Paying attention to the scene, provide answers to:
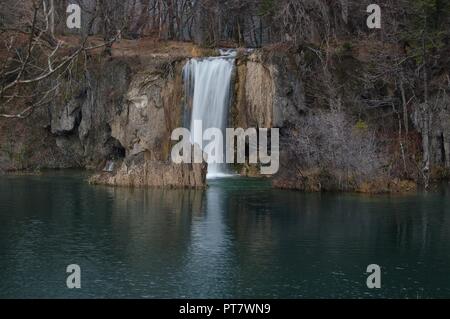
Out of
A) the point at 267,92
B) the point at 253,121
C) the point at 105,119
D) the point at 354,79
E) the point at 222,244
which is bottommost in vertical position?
the point at 222,244

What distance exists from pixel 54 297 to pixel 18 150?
103 feet

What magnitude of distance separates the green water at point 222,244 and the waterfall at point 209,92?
32.8 feet

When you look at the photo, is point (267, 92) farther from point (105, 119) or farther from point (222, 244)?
point (222, 244)

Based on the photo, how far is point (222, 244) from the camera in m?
19.9

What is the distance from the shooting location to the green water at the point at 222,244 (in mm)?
15578

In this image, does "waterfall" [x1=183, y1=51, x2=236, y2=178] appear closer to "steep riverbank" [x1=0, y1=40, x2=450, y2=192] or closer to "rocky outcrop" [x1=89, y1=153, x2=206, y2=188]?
"steep riverbank" [x1=0, y1=40, x2=450, y2=192]

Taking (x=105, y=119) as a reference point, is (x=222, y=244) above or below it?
below

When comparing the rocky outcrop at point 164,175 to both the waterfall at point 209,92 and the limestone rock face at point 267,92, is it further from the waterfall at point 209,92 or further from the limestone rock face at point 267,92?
the limestone rock face at point 267,92

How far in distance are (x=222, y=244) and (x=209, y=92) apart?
851 inches

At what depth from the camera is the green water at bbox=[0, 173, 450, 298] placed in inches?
613

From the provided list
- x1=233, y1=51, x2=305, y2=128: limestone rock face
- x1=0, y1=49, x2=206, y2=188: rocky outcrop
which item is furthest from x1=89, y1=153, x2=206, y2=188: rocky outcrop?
x1=233, y1=51, x2=305, y2=128: limestone rock face

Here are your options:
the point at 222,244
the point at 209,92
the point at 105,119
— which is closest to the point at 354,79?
the point at 209,92
